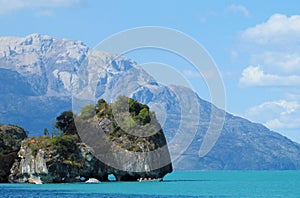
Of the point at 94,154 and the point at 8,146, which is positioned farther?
the point at 8,146

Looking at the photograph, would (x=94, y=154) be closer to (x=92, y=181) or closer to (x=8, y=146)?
(x=92, y=181)

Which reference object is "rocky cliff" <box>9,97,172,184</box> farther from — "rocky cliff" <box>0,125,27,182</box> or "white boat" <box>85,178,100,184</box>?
"rocky cliff" <box>0,125,27,182</box>

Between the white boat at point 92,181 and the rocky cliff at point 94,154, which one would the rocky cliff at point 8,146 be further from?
the white boat at point 92,181

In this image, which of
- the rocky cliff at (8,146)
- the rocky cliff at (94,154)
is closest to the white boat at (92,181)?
the rocky cliff at (94,154)

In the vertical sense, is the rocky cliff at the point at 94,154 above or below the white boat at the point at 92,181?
above

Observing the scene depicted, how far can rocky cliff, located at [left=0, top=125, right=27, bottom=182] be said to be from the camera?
133m

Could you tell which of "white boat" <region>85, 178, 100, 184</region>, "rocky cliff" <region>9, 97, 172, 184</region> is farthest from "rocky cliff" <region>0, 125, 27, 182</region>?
"white boat" <region>85, 178, 100, 184</region>

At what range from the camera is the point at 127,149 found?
128375 millimetres

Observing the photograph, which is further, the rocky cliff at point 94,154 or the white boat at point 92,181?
the white boat at point 92,181

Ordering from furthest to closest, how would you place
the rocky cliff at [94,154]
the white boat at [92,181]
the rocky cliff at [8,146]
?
the rocky cliff at [8,146] → the white boat at [92,181] → the rocky cliff at [94,154]

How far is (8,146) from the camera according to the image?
148 m

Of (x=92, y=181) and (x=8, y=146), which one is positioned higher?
(x=8, y=146)

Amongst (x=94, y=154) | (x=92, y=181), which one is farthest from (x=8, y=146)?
(x=94, y=154)

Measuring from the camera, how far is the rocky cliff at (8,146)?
133 meters
